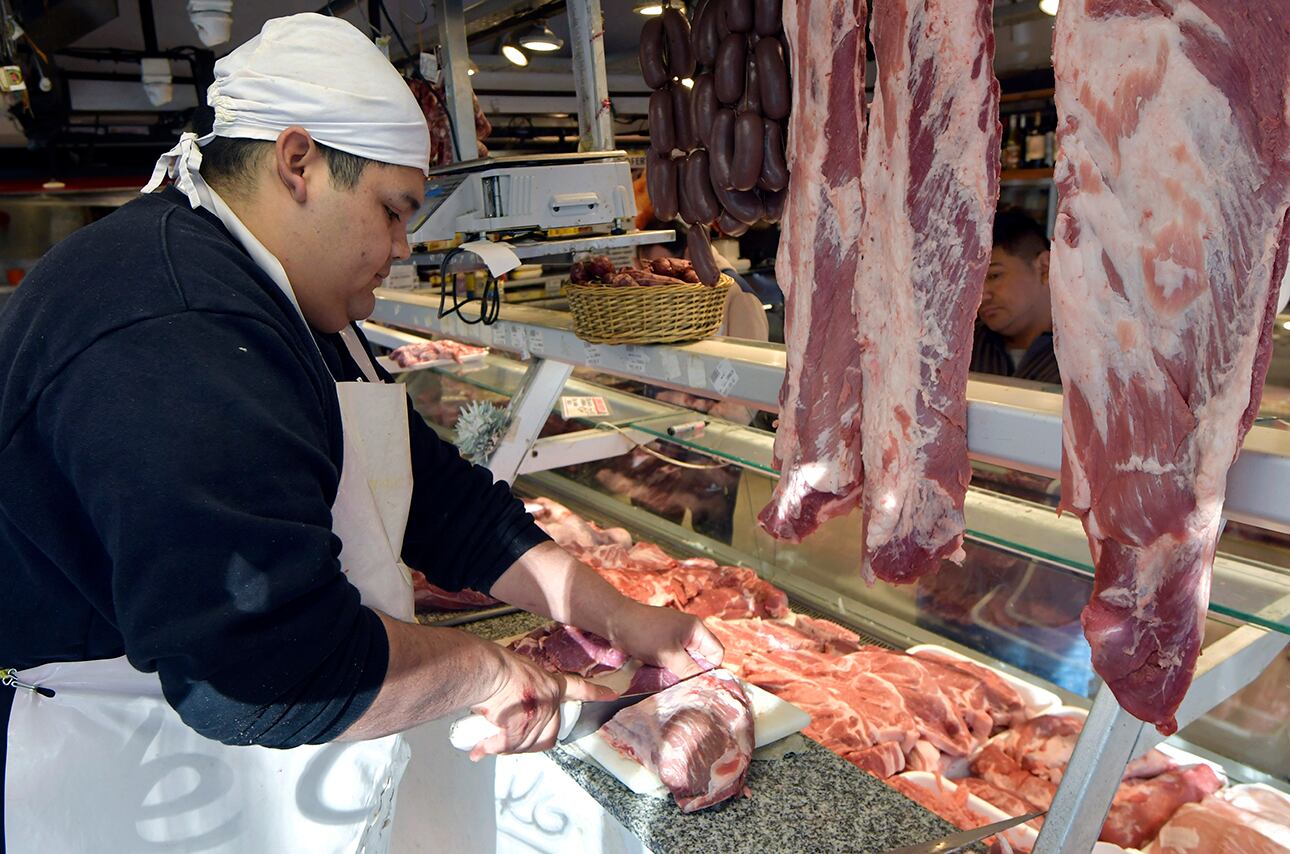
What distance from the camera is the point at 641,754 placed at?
2113 millimetres


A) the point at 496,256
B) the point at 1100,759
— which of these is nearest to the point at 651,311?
the point at 496,256

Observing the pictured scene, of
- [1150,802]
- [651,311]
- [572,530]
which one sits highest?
[651,311]

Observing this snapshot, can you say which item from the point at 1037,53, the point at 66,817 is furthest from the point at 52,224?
the point at 66,817

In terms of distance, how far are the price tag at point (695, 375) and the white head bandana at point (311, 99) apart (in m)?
0.84

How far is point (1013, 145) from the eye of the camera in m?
8.39

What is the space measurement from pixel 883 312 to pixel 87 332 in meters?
1.37

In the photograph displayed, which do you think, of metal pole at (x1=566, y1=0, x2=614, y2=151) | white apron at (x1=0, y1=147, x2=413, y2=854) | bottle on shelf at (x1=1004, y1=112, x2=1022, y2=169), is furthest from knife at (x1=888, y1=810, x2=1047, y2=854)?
bottle on shelf at (x1=1004, y1=112, x2=1022, y2=169)

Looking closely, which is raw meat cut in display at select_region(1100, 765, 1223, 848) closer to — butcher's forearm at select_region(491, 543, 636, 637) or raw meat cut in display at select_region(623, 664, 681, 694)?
raw meat cut in display at select_region(623, 664, 681, 694)

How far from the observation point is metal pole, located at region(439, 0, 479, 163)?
11.3 feet

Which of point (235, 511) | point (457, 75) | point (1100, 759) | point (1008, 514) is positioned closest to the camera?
point (235, 511)

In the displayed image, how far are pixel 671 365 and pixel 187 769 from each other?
145 centimetres

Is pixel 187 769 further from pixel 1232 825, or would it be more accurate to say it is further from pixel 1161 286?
pixel 1232 825

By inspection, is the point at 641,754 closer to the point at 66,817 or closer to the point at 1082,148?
the point at 66,817

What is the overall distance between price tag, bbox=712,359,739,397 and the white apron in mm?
845
